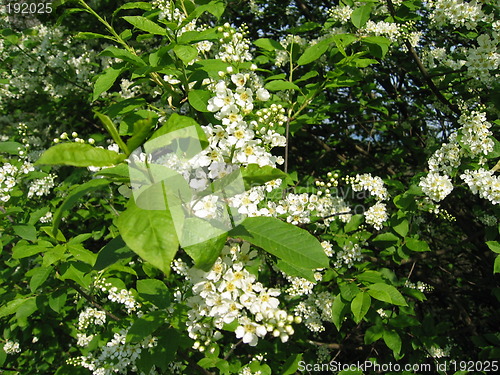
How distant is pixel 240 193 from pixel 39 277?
198cm

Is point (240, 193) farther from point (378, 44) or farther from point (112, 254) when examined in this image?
point (378, 44)

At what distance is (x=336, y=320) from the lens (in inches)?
105

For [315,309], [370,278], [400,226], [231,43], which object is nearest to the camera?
[231,43]

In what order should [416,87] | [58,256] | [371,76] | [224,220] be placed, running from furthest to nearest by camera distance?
[416,87] → [371,76] → [58,256] → [224,220]

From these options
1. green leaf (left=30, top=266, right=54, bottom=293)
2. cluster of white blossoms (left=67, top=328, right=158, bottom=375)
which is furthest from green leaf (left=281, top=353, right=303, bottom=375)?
green leaf (left=30, top=266, right=54, bottom=293)

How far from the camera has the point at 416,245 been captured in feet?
10.2

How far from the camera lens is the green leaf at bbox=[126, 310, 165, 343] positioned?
2.08 metres

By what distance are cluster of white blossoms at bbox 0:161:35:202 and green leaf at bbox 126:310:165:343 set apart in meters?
1.93

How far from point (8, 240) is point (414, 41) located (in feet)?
14.1

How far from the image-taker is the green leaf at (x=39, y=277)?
2.61 m

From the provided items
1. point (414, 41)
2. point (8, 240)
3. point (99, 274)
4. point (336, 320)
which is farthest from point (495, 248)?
point (8, 240)

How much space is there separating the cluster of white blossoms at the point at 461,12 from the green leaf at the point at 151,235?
351cm

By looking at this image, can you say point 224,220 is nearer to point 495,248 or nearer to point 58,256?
point 58,256

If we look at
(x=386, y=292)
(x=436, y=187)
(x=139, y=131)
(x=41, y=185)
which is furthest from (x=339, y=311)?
(x=41, y=185)
